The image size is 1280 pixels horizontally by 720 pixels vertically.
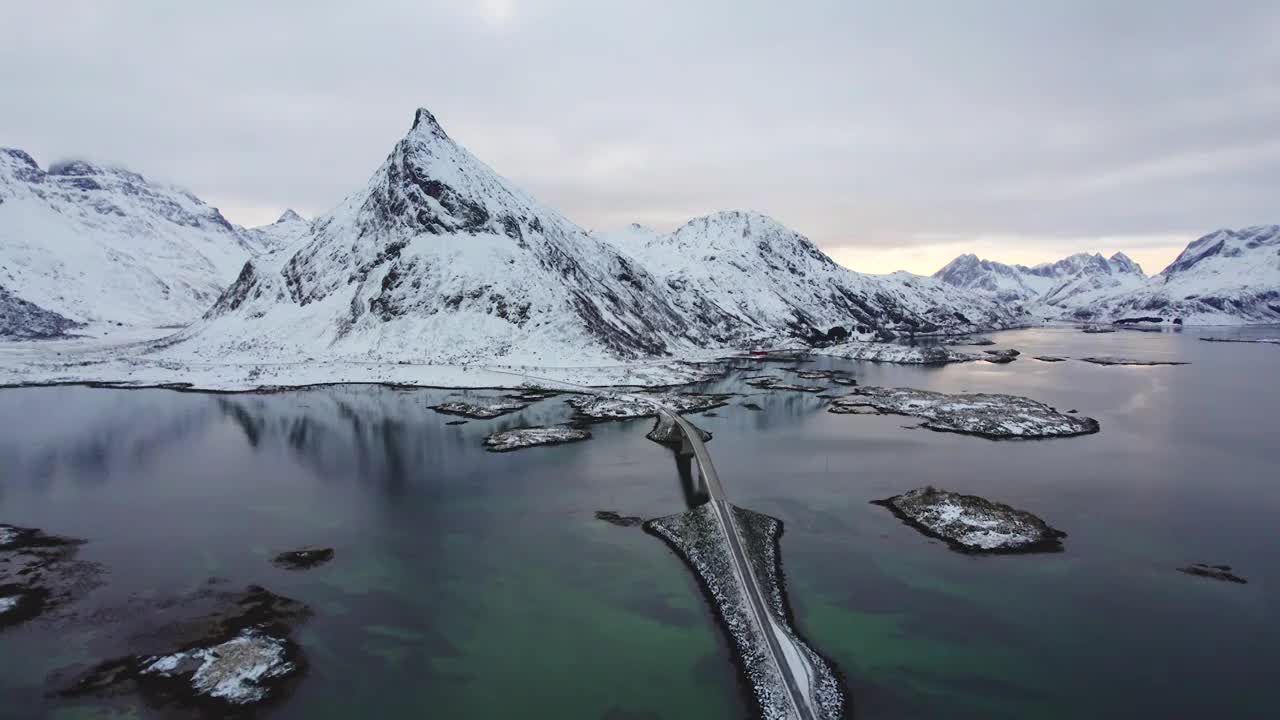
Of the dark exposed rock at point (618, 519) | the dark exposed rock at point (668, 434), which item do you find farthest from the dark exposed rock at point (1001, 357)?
the dark exposed rock at point (618, 519)

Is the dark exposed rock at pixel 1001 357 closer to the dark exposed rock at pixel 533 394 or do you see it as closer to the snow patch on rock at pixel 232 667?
the dark exposed rock at pixel 533 394

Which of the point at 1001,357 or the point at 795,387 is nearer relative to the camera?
the point at 795,387

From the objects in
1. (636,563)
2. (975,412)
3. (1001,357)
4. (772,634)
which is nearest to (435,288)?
(975,412)

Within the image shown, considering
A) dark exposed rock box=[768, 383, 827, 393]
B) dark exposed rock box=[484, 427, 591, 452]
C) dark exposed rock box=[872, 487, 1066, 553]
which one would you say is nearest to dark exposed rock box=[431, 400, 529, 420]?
dark exposed rock box=[484, 427, 591, 452]

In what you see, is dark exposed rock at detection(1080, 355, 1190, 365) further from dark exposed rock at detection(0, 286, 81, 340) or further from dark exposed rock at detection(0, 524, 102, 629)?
dark exposed rock at detection(0, 286, 81, 340)

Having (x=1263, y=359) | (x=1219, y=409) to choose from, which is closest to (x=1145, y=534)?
(x=1219, y=409)

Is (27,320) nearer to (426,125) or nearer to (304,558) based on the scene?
(426,125)

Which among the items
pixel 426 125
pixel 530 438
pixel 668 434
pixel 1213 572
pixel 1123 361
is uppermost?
pixel 426 125

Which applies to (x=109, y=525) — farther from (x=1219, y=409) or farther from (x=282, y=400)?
(x=1219, y=409)
